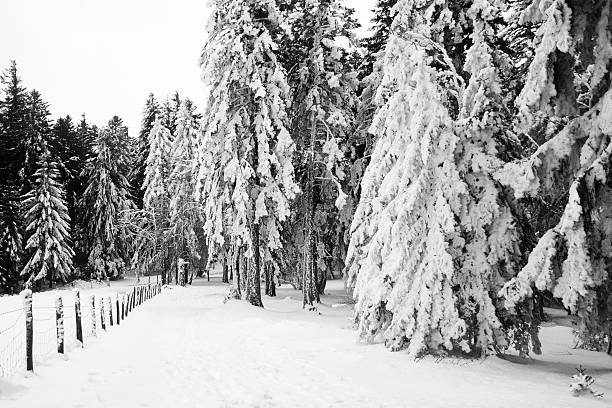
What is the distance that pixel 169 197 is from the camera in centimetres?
4756

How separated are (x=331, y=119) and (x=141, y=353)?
1346 cm

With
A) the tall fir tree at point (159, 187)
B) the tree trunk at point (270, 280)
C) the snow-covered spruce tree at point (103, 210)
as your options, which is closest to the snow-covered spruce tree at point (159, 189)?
the tall fir tree at point (159, 187)

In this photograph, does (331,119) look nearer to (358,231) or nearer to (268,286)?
(358,231)

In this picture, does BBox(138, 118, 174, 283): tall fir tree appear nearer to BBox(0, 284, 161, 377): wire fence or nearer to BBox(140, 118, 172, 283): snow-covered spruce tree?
BBox(140, 118, 172, 283): snow-covered spruce tree

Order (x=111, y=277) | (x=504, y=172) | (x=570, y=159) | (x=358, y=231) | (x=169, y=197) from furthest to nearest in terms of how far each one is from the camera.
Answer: (x=111, y=277) → (x=169, y=197) → (x=358, y=231) → (x=504, y=172) → (x=570, y=159)

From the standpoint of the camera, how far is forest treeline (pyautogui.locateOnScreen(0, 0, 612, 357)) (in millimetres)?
7676

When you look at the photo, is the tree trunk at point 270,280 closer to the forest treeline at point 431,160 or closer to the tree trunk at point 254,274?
the forest treeline at point 431,160

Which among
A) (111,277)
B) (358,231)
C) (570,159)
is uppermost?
(570,159)

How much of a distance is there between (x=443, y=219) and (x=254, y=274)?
1331 cm

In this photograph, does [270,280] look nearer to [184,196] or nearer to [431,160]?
[184,196]

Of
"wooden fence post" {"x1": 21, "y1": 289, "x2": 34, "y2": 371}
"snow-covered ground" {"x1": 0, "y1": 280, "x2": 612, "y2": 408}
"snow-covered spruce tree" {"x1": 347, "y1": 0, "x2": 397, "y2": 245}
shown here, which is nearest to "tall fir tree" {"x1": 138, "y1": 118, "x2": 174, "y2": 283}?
"snow-covered spruce tree" {"x1": 347, "y1": 0, "x2": 397, "y2": 245}

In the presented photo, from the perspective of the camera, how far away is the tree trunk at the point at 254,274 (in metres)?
21.8

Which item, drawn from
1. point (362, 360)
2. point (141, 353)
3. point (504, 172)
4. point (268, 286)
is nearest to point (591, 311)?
point (504, 172)

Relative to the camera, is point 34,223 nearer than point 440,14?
No
